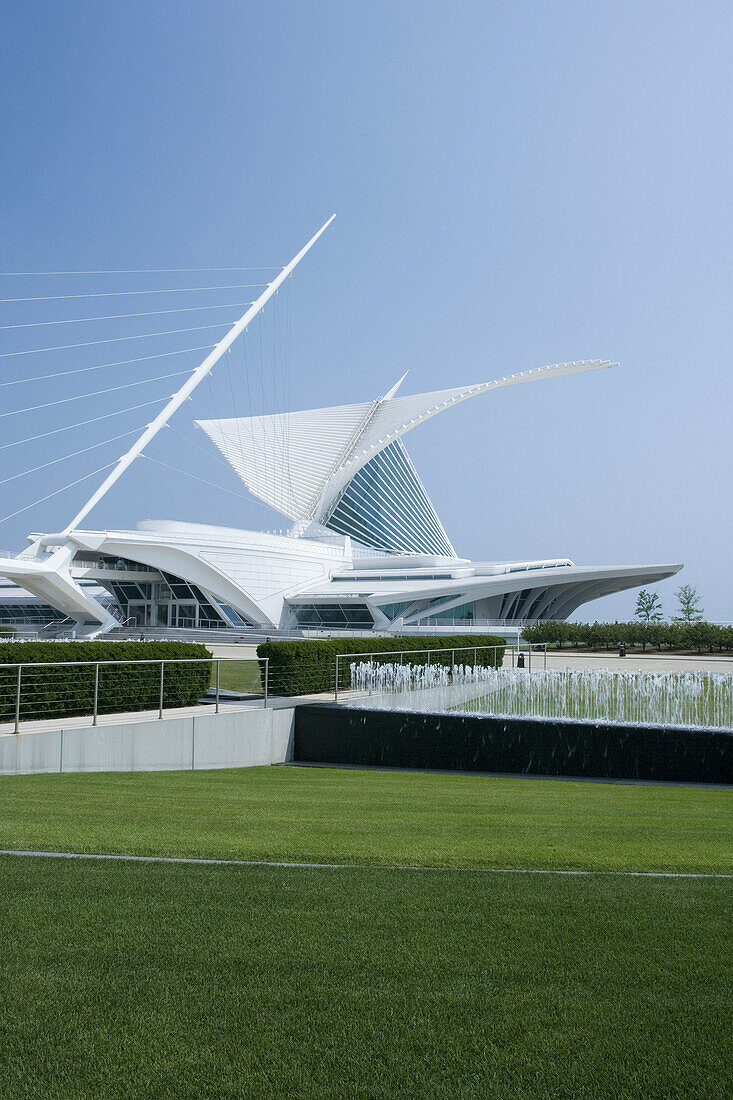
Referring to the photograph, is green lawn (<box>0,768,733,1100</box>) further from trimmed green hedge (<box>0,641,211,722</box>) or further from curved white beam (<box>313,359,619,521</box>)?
curved white beam (<box>313,359,619,521</box>)

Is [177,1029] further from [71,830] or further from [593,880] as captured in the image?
[71,830]

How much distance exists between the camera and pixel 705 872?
216 inches

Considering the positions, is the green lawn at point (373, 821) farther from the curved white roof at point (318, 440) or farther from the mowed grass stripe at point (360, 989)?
the curved white roof at point (318, 440)

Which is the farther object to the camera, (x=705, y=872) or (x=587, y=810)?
(x=587, y=810)

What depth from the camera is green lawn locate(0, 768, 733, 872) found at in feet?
18.9

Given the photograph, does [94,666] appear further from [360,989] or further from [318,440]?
[318,440]

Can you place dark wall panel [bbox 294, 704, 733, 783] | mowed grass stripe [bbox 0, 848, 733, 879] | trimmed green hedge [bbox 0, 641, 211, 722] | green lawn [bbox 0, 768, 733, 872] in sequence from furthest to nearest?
trimmed green hedge [bbox 0, 641, 211, 722] < dark wall panel [bbox 294, 704, 733, 783] < green lawn [bbox 0, 768, 733, 872] < mowed grass stripe [bbox 0, 848, 733, 879]

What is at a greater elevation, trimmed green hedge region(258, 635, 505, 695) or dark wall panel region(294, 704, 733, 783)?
trimmed green hedge region(258, 635, 505, 695)

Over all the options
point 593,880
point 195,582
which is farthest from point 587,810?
point 195,582

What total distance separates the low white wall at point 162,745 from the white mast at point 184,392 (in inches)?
1158

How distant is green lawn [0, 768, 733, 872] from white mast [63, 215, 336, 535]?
32194 mm

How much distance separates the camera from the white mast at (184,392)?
41.4 meters

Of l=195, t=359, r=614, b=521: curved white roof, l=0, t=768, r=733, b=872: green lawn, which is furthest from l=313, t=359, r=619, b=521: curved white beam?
l=0, t=768, r=733, b=872: green lawn

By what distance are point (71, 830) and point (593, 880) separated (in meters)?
3.86
